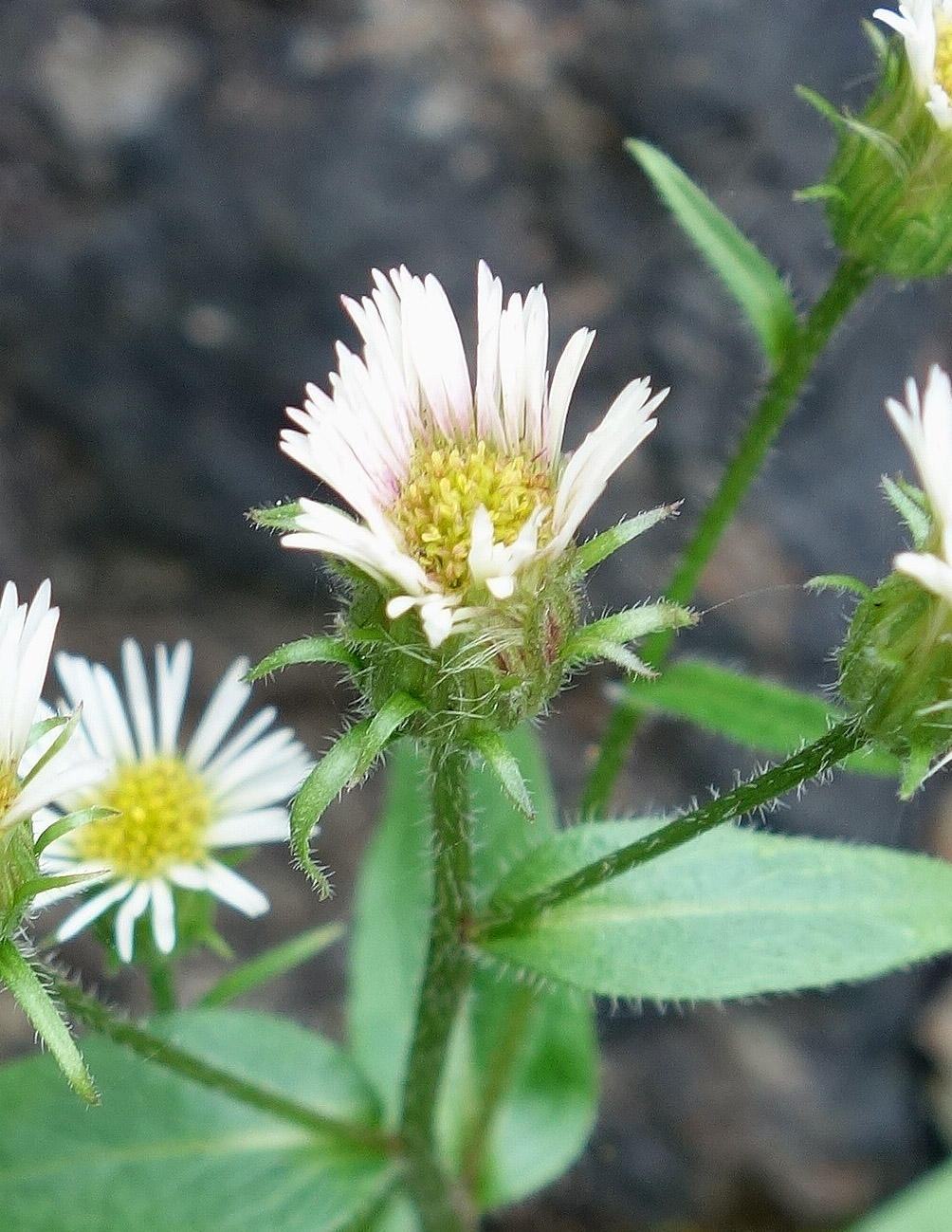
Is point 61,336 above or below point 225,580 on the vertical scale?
above

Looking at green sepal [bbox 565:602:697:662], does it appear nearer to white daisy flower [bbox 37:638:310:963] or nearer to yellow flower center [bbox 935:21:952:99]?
white daisy flower [bbox 37:638:310:963]

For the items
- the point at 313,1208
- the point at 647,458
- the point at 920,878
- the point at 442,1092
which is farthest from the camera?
the point at 647,458

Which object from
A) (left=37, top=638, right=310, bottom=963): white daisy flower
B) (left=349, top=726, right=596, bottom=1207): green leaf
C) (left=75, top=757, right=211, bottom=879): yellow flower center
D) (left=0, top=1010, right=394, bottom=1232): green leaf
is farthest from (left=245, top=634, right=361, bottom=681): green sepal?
(left=349, top=726, right=596, bottom=1207): green leaf

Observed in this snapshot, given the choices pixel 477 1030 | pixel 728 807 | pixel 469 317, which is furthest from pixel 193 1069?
pixel 469 317

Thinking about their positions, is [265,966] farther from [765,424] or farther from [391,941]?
[765,424]

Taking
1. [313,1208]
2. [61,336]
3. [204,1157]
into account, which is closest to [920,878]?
[313,1208]

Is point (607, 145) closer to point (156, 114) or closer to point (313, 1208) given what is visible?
point (156, 114)

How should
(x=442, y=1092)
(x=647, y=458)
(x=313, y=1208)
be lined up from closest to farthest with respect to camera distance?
(x=313, y=1208) → (x=442, y=1092) → (x=647, y=458)

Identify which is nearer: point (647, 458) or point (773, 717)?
point (773, 717)
